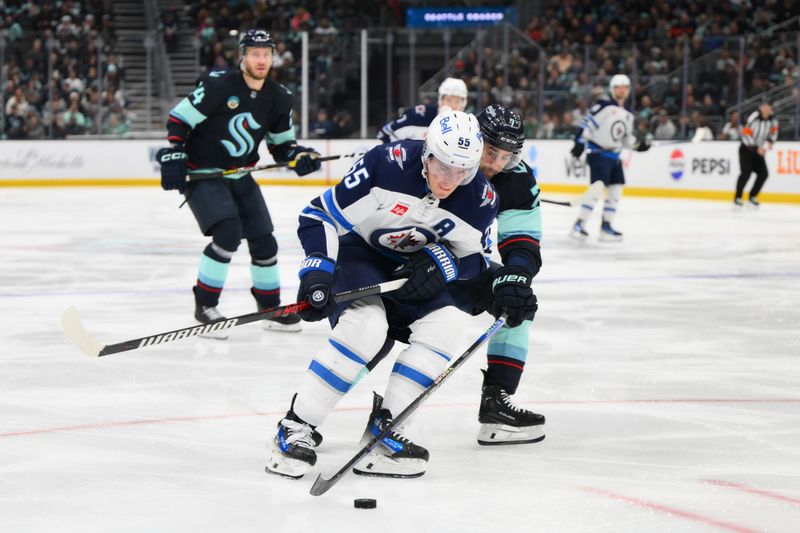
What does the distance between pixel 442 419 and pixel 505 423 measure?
29cm

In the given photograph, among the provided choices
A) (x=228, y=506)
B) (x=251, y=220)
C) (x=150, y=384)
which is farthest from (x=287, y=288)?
(x=228, y=506)

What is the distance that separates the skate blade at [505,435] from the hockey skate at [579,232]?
229 inches

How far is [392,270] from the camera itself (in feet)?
9.95

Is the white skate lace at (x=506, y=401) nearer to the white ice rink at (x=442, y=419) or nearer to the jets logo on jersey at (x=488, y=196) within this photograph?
the white ice rink at (x=442, y=419)

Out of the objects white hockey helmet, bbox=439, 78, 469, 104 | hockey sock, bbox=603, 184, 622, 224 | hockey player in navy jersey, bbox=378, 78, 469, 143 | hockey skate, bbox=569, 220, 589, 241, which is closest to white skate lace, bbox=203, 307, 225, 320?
hockey player in navy jersey, bbox=378, 78, 469, 143

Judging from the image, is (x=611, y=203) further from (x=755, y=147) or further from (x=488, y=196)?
(x=488, y=196)

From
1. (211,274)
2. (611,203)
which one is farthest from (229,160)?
(611,203)

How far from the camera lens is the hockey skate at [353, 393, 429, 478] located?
283 centimetres

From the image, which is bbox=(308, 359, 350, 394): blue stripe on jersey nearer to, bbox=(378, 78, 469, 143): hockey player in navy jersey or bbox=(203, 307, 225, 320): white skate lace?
bbox=(203, 307, 225, 320): white skate lace

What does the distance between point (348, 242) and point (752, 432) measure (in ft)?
4.20

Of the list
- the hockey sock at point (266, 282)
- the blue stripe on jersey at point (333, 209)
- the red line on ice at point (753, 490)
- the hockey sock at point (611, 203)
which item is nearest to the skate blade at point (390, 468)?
the blue stripe on jersey at point (333, 209)

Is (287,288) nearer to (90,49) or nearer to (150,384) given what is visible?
(150,384)

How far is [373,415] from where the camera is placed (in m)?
2.92

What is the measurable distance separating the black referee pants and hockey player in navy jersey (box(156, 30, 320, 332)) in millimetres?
7653
